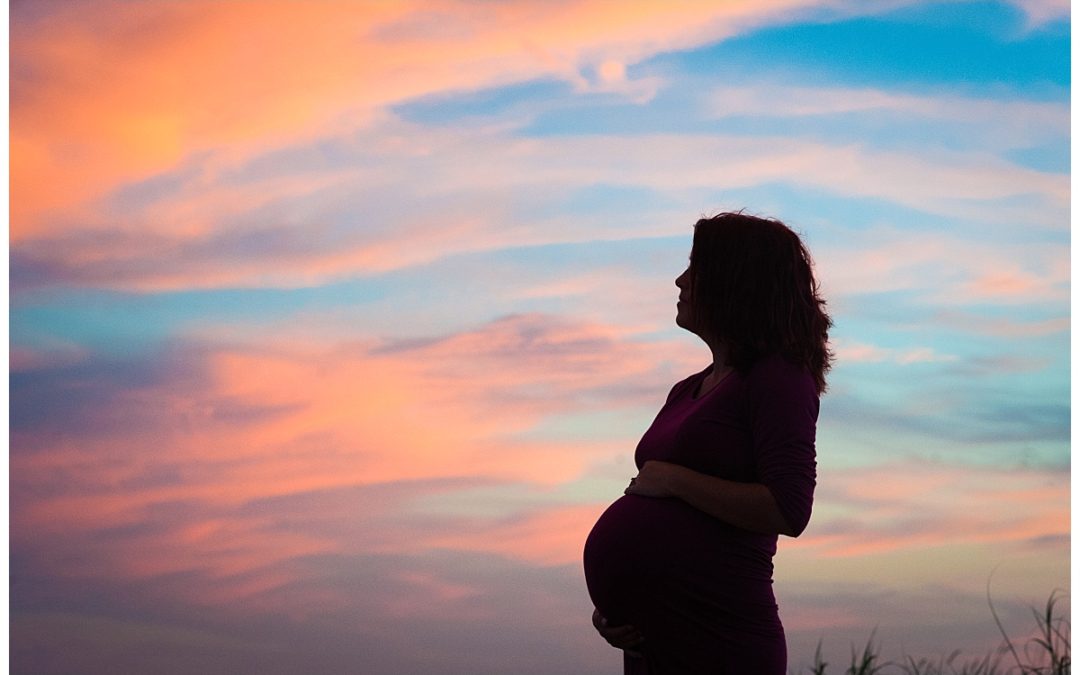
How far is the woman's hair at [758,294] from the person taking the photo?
6.88ft

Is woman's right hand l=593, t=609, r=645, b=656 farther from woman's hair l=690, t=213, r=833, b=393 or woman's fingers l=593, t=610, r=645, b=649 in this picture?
woman's hair l=690, t=213, r=833, b=393

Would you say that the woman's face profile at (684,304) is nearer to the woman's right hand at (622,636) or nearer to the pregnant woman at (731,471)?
the pregnant woman at (731,471)

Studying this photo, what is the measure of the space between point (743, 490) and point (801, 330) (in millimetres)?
316

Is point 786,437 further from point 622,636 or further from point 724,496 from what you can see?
point 622,636

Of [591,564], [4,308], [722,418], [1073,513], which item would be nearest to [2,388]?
[4,308]

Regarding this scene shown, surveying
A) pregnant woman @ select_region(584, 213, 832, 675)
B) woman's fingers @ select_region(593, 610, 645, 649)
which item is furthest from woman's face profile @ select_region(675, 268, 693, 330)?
woman's fingers @ select_region(593, 610, 645, 649)

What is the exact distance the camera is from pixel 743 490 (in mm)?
2008

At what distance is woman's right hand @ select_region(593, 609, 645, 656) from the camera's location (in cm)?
Result: 219

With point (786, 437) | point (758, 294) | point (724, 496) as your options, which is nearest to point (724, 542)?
point (724, 496)

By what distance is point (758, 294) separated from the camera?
210 cm

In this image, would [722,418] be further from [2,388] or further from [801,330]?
[2,388]

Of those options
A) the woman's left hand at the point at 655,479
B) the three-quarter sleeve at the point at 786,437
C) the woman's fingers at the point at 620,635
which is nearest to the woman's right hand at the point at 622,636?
the woman's fingers at the point at 620,635

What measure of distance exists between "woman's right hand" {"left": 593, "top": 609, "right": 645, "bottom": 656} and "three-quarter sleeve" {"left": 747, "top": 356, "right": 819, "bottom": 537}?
1.34ft

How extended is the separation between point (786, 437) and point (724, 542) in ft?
0.80
